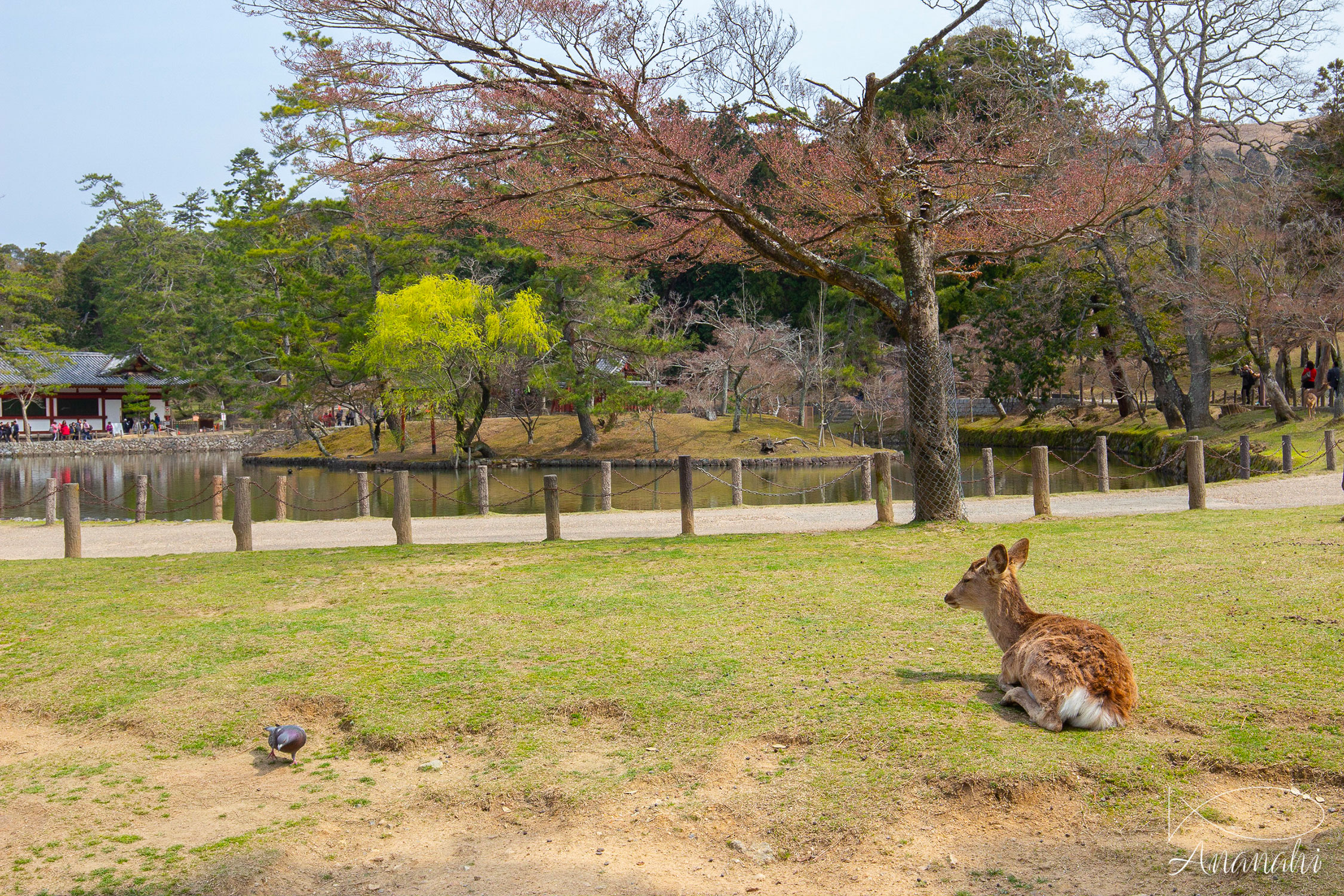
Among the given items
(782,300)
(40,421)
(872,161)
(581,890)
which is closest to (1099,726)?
(581,890)

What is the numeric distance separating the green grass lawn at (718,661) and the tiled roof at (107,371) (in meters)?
50.0

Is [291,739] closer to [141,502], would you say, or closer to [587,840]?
[587,840]

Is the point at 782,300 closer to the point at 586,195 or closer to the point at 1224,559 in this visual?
the point at 586,195

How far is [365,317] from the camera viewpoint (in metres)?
38.6

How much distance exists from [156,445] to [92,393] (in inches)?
319

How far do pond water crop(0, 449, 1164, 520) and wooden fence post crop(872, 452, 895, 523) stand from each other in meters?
1.72

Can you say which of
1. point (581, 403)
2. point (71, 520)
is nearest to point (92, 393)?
point (581, 403)

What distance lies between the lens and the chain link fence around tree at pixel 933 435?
11.3 meters

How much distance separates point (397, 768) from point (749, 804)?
1669mm

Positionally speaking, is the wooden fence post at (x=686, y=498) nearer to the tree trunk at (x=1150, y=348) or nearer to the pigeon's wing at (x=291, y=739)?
the pigeon's wing at (x=291, y=739)

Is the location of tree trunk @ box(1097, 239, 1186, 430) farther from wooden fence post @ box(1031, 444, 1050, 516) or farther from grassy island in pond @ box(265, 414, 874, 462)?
wooden fence post @ box(1031, 444, 1050, 516)

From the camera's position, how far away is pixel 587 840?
362 centimetres

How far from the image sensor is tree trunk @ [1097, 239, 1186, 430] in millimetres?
27859

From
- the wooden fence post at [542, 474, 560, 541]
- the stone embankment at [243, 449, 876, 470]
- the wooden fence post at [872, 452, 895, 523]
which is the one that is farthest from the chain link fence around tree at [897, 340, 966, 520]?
the stone embankment at [243, 449, 876, 470]
